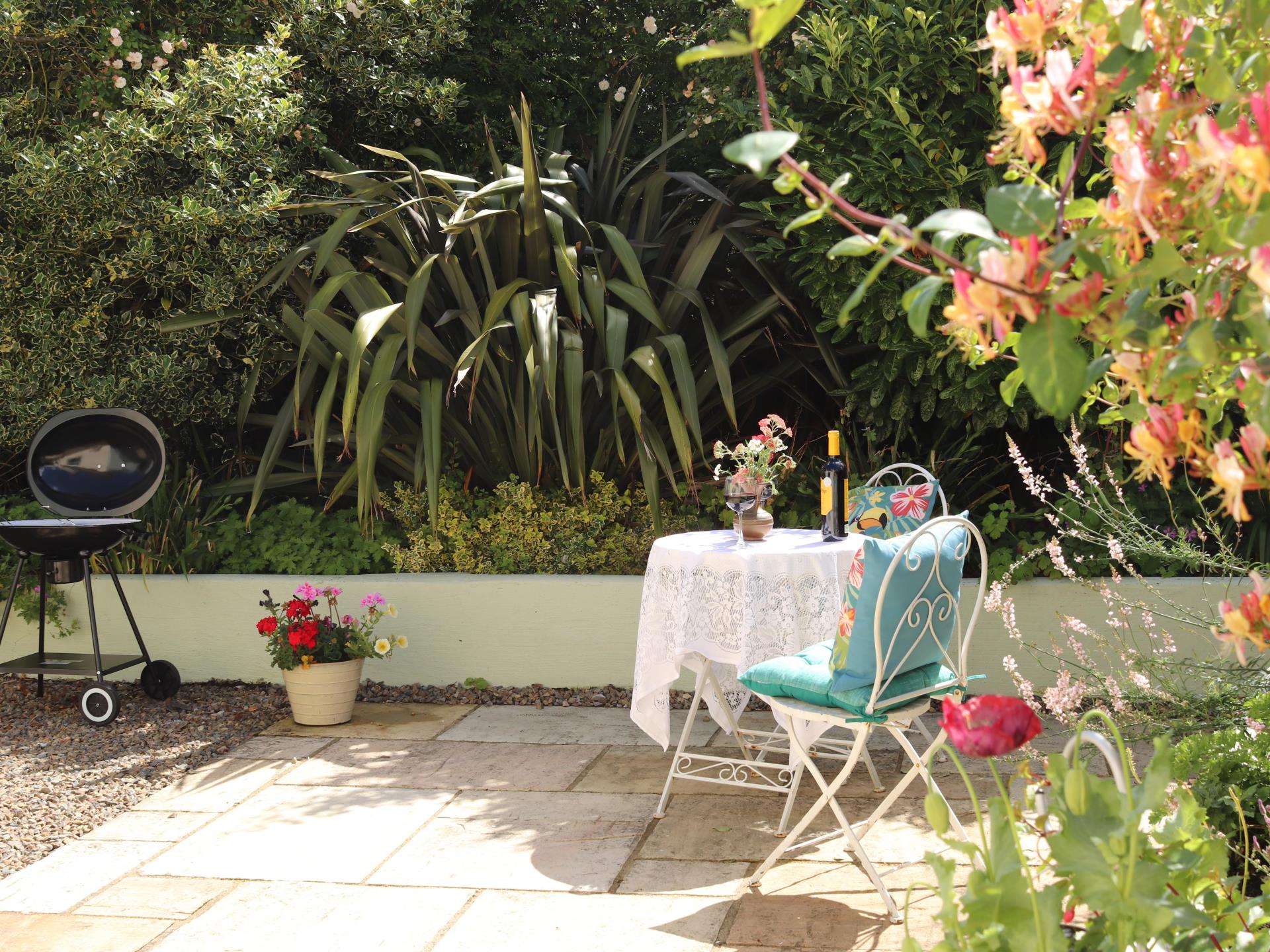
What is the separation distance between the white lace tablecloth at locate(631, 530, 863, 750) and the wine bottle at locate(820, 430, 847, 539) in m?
0.08

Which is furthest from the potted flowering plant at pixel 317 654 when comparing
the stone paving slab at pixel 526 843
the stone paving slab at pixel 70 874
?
the stone paving slab at pixel 70 874

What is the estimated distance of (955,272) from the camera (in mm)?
880

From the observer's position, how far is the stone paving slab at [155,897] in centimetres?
269

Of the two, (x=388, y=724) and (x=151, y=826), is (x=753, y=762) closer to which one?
(x=388, y=724)

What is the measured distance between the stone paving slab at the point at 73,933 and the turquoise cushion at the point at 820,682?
1.46 meters

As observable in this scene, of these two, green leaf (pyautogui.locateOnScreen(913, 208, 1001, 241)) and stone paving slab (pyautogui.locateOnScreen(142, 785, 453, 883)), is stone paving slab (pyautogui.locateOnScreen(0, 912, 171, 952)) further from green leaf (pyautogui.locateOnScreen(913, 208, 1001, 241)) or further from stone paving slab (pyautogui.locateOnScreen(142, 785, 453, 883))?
green leaf (pyautogui.locateOnScreen(913, 208, 1001, 241))

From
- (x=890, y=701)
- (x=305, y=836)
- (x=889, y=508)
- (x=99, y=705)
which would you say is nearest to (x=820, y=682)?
(x=890, y=701)

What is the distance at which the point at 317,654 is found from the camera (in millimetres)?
4152

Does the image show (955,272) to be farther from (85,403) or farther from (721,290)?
(85,403)

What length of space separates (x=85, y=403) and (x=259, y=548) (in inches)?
36.6

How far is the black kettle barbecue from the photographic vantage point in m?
4.17

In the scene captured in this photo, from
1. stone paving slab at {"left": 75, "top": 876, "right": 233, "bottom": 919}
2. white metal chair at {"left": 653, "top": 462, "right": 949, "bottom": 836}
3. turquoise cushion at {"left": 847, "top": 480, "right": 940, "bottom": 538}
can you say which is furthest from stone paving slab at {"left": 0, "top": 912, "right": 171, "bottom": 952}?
turquoise cushion at {"left": 847, "top": 480, "right": 940, "bottom": 538}

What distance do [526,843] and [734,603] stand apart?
0.83 metres

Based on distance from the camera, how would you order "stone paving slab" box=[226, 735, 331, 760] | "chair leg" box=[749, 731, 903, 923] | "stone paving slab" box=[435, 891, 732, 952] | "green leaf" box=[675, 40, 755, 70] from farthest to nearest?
1. "stone paving slab" box=[226, 735, 331, 760]
2. "chair leg" box=[749, 731, 903, 923]
3. "stone paving slab" box=[435, 891, 732, 952]
4. "green leaf" box=[675, 40, 755, 70]
